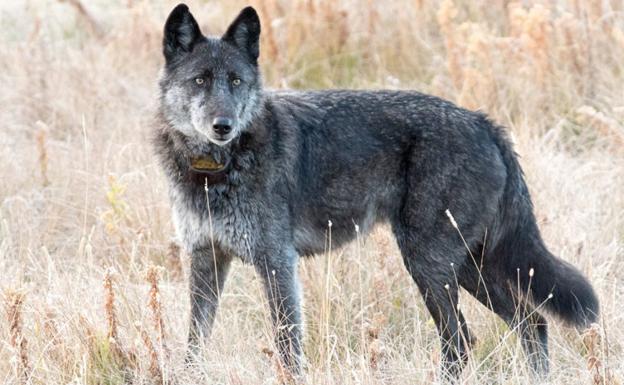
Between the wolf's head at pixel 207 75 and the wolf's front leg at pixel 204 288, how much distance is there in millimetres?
625

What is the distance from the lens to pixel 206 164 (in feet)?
17.1

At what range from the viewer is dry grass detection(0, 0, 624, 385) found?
15.7 ft

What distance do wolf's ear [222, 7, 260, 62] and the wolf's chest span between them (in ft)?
2.60

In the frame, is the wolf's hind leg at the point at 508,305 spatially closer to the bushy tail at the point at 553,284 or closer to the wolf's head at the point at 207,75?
the bushy tail at the point at 553,284

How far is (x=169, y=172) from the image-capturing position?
17.4 ft

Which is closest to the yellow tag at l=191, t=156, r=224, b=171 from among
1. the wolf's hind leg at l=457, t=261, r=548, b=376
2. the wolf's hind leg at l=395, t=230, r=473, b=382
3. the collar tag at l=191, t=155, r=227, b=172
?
the collar tag at l=191, t=155, r=227, b=172

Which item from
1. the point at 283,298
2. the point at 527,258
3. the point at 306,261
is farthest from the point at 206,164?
the point at 527,258

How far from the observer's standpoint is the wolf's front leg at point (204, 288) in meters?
5.31

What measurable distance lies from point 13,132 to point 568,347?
5083 millimetres

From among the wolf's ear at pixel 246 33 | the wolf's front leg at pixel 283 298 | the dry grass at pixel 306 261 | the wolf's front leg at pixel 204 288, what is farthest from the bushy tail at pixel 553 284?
the wolf's ear at pixel 246 33

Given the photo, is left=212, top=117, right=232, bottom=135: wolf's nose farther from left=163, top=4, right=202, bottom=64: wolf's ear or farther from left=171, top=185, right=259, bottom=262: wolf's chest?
left=163, top=4, right=202, bottom=64: wolf's ear

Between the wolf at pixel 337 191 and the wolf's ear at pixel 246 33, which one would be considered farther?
the wolf's ear at pixel 246 33

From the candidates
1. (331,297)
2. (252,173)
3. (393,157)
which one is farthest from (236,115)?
Result: (331,297)

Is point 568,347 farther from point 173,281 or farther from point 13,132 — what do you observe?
point 13,132
